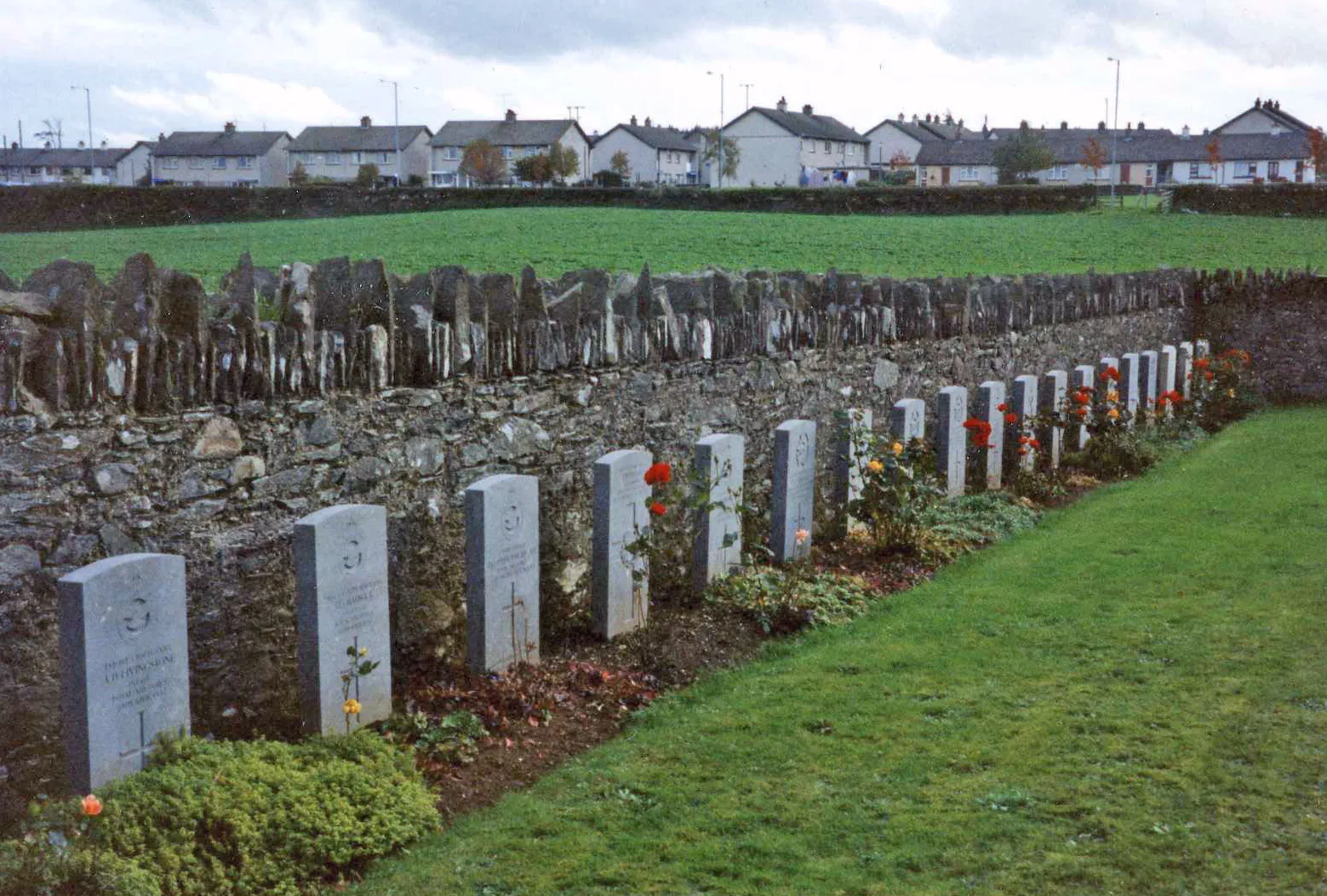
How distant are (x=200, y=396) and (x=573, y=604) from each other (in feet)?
9.89

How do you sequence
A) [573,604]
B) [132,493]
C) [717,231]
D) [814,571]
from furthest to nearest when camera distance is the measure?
[717,231] → [814,571] → [573,604] → [132,493]

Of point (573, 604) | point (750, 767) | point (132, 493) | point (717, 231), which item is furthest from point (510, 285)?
point (717, 231)

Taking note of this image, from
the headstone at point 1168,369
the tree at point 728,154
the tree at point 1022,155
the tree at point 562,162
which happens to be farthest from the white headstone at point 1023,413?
the tree at point 728,154

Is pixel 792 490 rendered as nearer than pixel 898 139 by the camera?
Yes

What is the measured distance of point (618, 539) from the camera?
7559mm

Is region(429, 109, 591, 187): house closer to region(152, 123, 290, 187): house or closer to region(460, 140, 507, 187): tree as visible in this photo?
region(460, 140, 507, 187): tree

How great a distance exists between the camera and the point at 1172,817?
17.0 ft

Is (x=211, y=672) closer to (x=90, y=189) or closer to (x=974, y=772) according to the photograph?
(x=974, y=772)

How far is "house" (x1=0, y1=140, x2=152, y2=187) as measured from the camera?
88.4 metres

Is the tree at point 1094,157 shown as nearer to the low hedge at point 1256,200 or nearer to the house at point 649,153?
the house at point 649,153

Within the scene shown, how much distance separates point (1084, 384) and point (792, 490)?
6769mm

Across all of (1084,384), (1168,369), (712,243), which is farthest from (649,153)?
(1084,384)

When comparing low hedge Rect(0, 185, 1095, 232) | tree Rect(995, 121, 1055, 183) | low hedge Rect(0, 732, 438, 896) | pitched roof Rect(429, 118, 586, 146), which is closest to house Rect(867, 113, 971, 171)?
tree Rect(995, 121, 1055, 183)

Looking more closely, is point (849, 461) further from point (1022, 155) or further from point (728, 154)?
point (728, 154)
